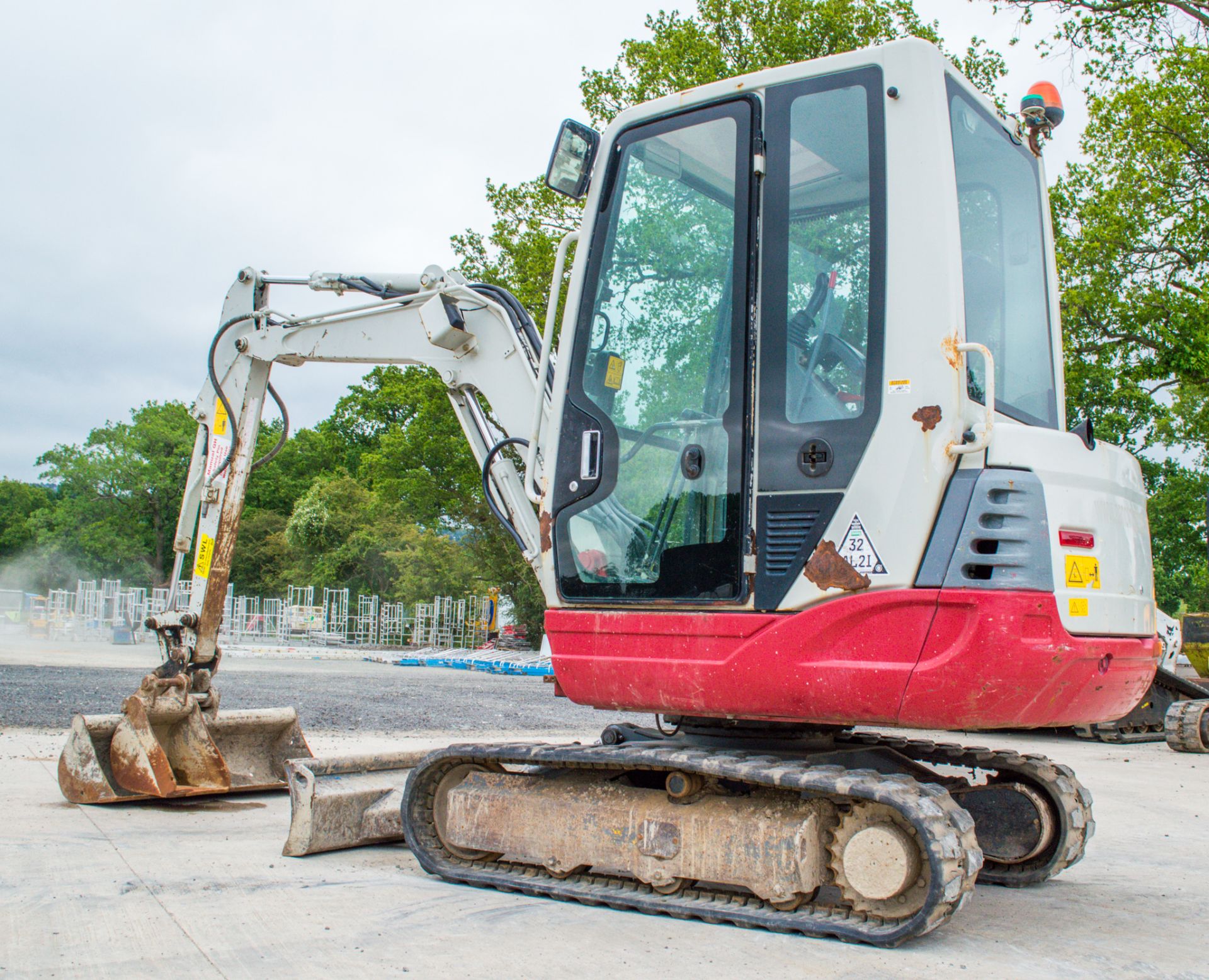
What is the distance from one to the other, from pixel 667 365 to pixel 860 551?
104 cm

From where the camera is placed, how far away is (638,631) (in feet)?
→ 13.1

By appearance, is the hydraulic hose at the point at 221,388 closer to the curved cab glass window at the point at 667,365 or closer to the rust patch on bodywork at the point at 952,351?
the curved cab glass window at the point at 667,365

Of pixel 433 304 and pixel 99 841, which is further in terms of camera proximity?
pixel 433 304

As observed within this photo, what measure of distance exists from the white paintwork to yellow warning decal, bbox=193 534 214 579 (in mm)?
4500

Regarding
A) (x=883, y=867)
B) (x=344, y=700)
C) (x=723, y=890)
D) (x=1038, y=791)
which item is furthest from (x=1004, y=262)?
(x=344, y=700)

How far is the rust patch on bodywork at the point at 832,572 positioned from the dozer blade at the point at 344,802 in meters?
2.11

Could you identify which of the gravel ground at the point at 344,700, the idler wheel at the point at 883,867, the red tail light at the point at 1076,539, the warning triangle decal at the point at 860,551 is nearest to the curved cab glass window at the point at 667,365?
the warning triangle decal at the point at 860,551

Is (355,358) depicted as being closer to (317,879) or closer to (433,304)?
(433,304)

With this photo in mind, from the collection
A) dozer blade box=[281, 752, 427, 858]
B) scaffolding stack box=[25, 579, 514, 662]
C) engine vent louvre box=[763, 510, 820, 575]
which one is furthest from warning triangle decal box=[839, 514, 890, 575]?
scaffolding stack box=[25, 579, 514, 662]

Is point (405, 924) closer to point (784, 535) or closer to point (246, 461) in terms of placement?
point (784, 535)

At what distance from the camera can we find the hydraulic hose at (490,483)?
196 inches

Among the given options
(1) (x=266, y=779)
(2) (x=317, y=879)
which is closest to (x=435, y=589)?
(1) (x=266, y=779)

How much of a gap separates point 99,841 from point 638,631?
277 cm

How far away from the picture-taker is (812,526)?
3.67m
